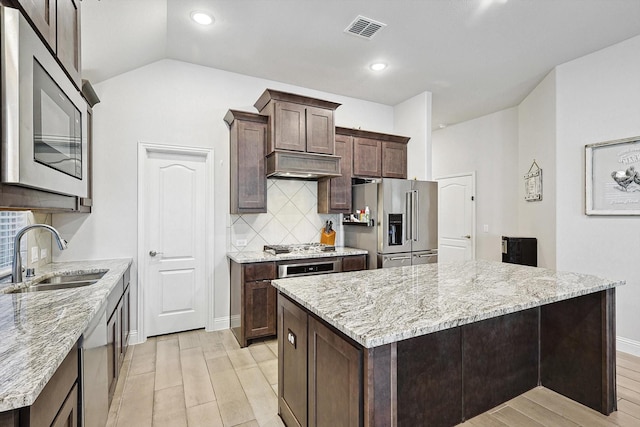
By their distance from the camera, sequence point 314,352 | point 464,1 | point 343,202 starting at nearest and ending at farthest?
point 314,352 < point 464,1 < point 343,202

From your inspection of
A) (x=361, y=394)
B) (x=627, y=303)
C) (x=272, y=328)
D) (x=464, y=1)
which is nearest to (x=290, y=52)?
(x=464, y=1)

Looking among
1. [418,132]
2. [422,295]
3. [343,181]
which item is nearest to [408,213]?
[343,181]

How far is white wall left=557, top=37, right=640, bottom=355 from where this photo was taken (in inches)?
123

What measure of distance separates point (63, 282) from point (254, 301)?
5.30ft

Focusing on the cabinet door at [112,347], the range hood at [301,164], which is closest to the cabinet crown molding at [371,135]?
the range hood at [301,164]

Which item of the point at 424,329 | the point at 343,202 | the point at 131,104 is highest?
the point at 131,104

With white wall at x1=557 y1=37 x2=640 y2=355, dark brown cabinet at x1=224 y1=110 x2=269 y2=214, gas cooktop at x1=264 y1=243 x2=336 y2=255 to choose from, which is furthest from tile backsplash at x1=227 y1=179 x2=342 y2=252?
white wall at x1=557 y1=37 x2=640 y2=355

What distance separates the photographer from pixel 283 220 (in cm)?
414

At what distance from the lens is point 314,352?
1647 millimetres

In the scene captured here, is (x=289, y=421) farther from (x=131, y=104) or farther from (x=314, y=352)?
(x=131, y=104)

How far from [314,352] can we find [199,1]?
111 inches

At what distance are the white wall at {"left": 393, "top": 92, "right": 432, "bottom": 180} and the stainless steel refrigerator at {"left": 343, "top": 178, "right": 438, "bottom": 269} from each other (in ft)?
1.47

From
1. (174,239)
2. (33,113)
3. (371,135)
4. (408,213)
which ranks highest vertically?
(371,135)

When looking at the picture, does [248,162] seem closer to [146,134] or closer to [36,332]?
[146,134]
